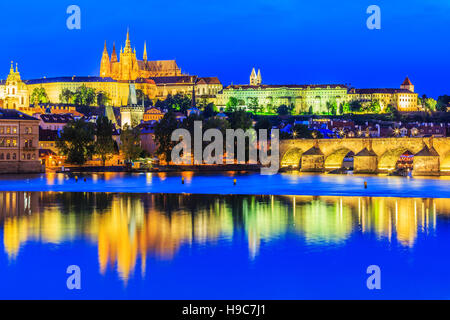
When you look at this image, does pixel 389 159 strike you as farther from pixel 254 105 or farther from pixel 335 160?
pixel 254 105

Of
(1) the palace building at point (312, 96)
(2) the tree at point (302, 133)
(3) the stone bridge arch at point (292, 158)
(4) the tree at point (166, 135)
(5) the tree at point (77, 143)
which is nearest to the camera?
(5) the tree at point (77, 143)

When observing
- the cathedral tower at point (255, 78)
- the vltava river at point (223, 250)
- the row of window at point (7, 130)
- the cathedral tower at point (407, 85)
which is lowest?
the vltava river at point (223, 250)

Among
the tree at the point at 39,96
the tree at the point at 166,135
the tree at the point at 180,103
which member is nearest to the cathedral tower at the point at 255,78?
the tree at the point at 180,103

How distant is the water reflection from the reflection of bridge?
2506cm

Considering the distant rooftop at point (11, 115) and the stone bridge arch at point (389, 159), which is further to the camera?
the stone bridge arch at point (389, 159)

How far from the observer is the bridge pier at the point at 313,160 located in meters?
68.6

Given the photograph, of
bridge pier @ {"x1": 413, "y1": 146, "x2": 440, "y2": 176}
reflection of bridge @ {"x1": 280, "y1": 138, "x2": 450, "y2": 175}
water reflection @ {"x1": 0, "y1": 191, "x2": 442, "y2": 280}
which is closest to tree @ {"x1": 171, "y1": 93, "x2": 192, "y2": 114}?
reflection of bridge @ {"x1": 280, "y1": 138, "x2": 450, "y2": 175}

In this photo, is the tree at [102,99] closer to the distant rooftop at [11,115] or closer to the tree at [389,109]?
the tree at [389,109]

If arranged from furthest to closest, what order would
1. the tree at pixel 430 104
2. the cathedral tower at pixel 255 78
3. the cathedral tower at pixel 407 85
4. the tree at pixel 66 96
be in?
the cathedral tower at pixel 255 78, the cathedral tower at pixel 407 85, the tree at pixel 430 104, the tree at pixel 66 96

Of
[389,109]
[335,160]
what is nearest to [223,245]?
[335,160]

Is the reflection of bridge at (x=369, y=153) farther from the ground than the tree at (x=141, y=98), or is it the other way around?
the tree at (x=141, y=98)

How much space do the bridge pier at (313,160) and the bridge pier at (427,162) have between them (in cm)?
1060
